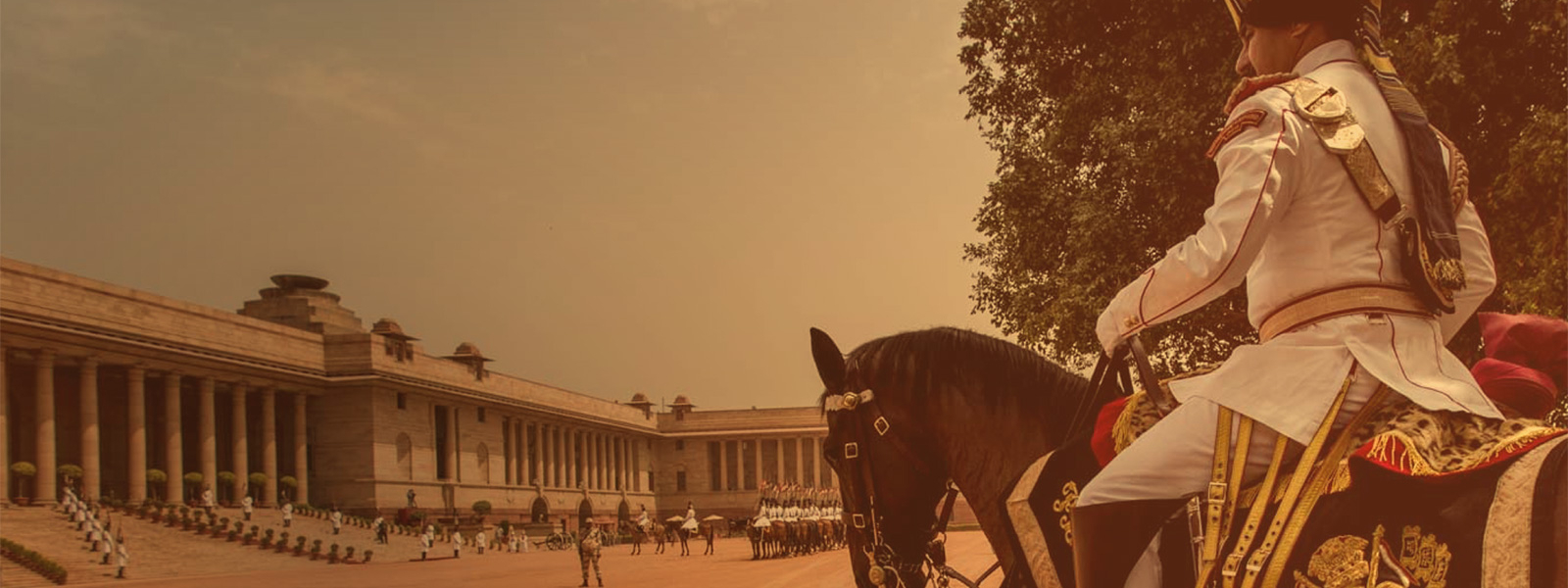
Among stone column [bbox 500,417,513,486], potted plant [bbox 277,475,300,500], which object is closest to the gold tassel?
potted plant [bbox 277,475,300,500]

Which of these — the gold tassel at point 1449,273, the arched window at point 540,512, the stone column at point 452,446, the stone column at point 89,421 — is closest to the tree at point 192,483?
the stone column at point 89,421

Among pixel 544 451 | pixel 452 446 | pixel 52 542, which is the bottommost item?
pixel 52 542

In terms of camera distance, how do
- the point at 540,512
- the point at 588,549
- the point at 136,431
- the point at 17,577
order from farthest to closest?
1. the point at 540,512
2. the point at 136,431
3. the point at 17,577
4. the point at 588,549

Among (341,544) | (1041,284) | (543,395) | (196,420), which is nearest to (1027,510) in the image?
(1041,284)

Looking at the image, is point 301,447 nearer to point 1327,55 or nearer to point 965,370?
point 965,370

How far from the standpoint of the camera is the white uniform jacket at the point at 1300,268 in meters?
2.41

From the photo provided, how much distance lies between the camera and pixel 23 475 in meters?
37.5

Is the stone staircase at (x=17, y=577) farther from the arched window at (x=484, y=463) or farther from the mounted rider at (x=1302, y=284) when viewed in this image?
the arched window at (x=484, y=463)

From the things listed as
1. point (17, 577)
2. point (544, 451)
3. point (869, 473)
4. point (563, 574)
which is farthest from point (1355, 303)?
point (544, 451)

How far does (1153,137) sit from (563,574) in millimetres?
19629

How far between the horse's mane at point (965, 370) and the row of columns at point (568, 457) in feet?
209

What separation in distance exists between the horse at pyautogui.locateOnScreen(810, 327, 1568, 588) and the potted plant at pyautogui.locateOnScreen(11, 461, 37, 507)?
124ft

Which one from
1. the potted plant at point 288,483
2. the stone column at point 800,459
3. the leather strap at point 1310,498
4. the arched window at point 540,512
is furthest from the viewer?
the stone column at point 800,459

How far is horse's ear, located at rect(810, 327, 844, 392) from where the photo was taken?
3.70 meters
